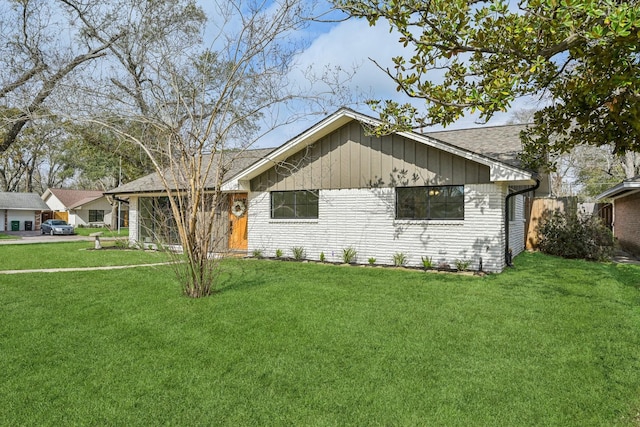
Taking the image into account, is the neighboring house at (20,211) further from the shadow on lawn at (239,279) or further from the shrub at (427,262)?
the shrub at (427,262)

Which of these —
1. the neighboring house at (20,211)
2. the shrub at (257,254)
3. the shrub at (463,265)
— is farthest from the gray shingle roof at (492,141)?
the neighboring house at (20,211)

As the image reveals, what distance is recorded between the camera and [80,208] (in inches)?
1666

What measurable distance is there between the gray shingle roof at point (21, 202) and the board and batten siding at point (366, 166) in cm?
3721

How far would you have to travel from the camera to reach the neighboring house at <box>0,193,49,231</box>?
38344 mm

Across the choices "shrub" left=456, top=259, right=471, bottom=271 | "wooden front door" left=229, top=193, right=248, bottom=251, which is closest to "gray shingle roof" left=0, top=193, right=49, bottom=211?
"wooden front door" left=229, top=193, right=248, bottom=251

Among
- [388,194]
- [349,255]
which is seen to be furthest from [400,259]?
[388,194]

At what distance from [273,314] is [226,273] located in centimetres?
442

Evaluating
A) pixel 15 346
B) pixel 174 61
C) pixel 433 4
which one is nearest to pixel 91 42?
pixel 174 61

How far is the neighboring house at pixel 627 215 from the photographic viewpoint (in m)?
14.3

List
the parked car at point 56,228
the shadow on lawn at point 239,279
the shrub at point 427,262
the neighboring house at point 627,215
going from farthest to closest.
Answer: the parked car at point 56,228 < the neighboring house at point 627,215 < the shrub at point 427,262 < the shadow on lawn at point 239,279

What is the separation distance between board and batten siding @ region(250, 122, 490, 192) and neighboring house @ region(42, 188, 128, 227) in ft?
115

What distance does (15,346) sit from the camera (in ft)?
15.6

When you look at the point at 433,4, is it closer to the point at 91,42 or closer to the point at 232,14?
the point at 232,14

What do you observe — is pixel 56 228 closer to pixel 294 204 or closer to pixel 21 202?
pixel 21 202
